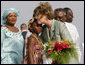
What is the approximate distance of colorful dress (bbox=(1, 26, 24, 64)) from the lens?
5.84m

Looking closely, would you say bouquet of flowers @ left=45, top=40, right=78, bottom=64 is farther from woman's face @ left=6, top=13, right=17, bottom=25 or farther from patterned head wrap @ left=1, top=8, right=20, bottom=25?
patterned head wrap @ left=1, top=8, right=20, bottom=25

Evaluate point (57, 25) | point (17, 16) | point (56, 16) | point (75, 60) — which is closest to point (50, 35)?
point (57, 25)

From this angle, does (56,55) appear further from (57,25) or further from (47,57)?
(57,25)

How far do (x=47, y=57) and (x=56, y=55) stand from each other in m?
0.16

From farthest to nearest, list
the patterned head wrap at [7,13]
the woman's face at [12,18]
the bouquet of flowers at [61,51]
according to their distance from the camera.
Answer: the patterned head wrap at [7,13] < the woman's face at [12,18] < the bouquet of flowers at [61,51]

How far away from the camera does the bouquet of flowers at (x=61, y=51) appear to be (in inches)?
187

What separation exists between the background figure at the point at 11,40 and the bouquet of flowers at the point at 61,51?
1.14 meters

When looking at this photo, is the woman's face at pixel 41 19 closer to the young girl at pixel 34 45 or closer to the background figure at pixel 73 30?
the young girl at pixel 34 45

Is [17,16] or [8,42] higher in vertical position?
[17,16]

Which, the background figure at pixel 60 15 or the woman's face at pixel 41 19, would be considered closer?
the woman's face at pixel 41 19

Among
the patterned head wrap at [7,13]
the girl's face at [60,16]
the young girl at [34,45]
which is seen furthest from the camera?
the patterned head wrap at [7,13]

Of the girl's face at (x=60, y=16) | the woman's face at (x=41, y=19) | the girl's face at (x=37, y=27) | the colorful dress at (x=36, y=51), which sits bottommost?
the colorful dress at (x=36, y=51)

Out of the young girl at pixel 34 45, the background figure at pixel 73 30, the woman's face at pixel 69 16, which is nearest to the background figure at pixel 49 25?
the young girl at pixel 34 45

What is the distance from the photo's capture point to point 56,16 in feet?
19.1
